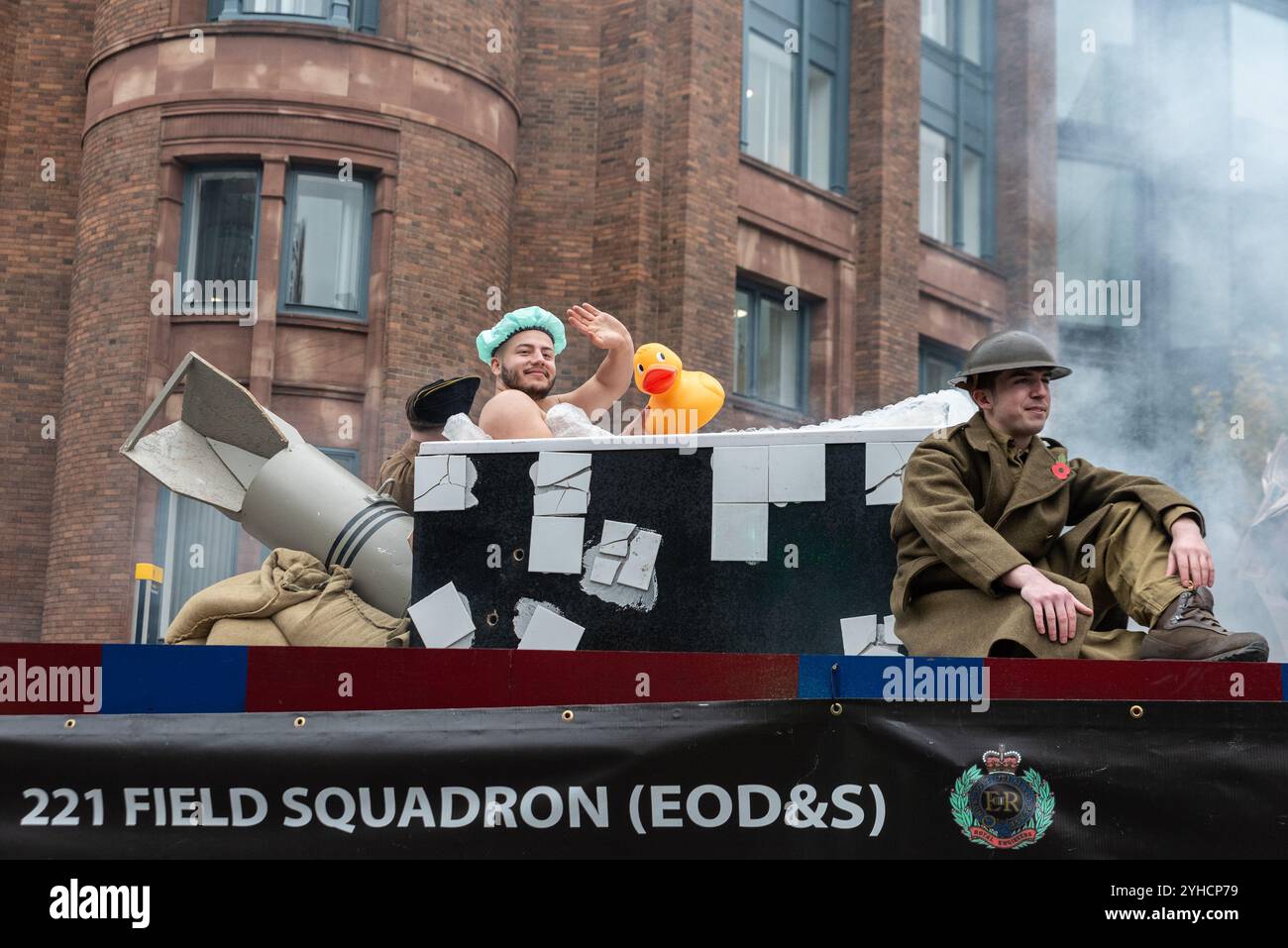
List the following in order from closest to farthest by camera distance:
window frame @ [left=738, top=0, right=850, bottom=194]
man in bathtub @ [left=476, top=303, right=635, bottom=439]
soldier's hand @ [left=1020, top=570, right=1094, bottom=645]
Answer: soldier's hand @ [left=1020, top=570, right=1094, bottom=645] < man in bathtub @ [left=476, top=303, right=635, bottom=439] < window frame @ [left=738, top=0, right=850, bottom=194]

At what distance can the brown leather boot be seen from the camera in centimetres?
295

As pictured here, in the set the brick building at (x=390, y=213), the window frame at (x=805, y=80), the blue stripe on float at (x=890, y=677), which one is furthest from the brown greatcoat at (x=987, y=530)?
the window frame at (x=805, y=80)

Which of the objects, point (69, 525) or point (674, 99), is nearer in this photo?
point (69, 525)

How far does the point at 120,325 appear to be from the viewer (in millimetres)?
15719

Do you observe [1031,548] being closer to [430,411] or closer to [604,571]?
[604,571]

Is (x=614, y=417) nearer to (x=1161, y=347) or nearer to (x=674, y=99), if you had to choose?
(x=674, y=99)

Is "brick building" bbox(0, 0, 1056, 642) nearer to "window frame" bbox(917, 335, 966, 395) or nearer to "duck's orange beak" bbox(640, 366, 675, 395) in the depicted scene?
"window frame" bbox(917, 335, 966, 395)

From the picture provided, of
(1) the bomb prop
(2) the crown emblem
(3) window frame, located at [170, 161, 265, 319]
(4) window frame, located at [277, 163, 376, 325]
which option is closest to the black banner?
(2) the crown emblem

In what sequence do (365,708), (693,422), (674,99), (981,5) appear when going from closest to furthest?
(365,708) < (693,422) < (674,99) < (981,5)

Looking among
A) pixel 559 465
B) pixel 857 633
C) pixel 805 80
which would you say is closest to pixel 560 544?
pixel 559 465

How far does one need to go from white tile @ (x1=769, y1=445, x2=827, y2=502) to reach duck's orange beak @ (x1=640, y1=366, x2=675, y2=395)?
1.84m
